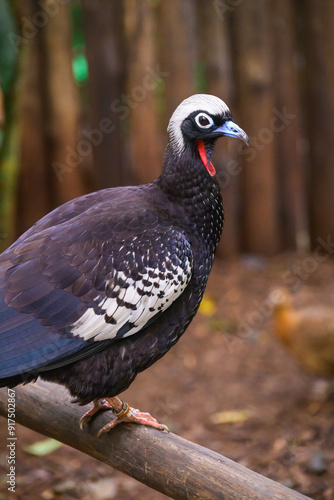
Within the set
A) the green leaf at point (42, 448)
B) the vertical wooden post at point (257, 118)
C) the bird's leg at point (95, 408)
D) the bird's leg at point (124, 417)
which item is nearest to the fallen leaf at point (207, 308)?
the vertical wooden post at point (257, 118)

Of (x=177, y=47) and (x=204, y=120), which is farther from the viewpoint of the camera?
(x=177, y=47)

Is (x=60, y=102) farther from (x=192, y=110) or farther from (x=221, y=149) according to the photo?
(x=192, y=110)

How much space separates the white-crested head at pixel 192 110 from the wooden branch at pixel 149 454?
113cm

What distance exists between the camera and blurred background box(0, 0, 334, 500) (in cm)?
486

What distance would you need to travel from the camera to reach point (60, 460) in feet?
13.7

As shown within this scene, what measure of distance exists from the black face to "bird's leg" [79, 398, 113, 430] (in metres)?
1.16

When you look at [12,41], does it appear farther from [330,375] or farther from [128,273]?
[330,375]

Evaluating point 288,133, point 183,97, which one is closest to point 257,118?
point 288,133

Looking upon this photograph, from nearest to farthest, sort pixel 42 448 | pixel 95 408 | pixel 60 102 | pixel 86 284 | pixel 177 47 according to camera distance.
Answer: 1. pixel 86 284
2. pixel 95 408
3. pixel 42 448
4. pixel 60 102
5. pixel 177 47

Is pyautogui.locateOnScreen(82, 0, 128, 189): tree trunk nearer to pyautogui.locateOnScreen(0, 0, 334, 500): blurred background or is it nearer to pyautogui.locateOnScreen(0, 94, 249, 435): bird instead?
pyautogui.locateOnScreen(0, 0, 334, 500): blurred background

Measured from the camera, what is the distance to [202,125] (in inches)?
103

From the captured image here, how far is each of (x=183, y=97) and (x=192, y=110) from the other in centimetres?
309

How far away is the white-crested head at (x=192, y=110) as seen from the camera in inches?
101

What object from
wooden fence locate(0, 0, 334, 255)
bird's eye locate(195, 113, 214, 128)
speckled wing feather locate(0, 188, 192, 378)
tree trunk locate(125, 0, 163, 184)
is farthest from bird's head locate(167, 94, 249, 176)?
tree trunk locate(125, 0, 163, 184)
